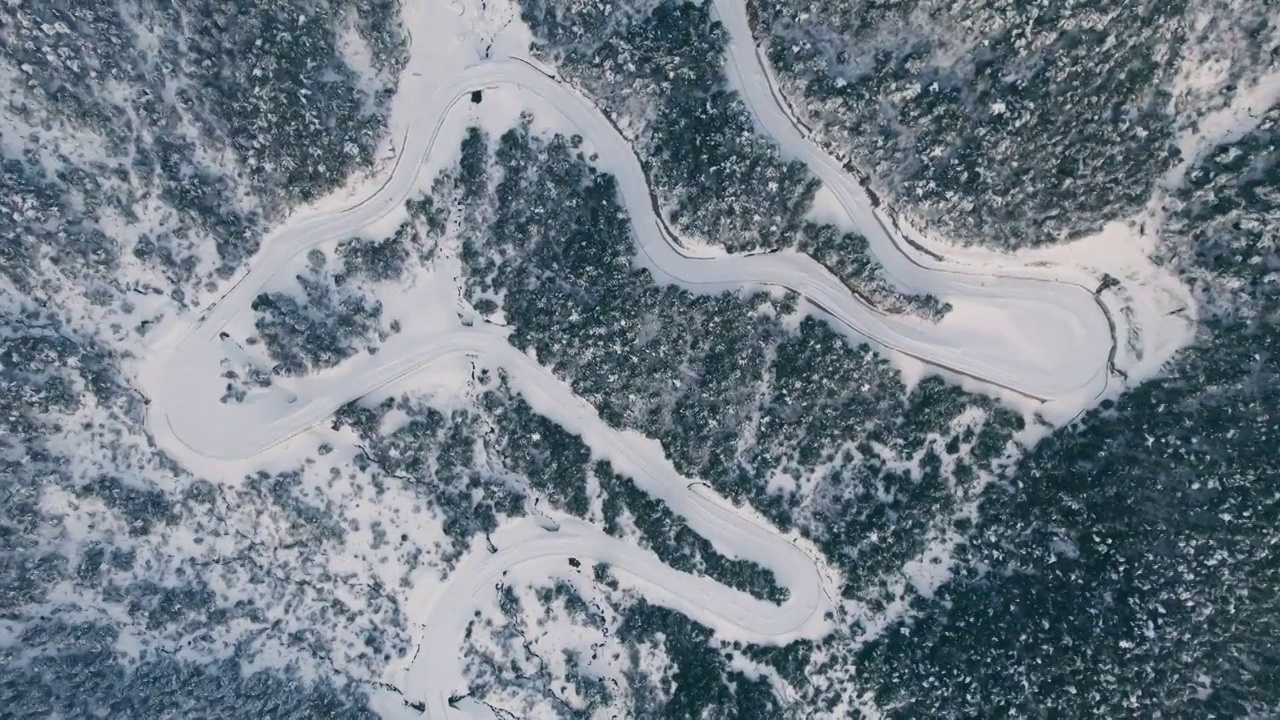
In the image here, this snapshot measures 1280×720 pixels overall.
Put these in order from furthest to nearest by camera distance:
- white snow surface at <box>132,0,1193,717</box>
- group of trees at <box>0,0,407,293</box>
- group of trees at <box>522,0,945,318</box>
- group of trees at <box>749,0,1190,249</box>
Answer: white snow surface at <box>132,0,1193,717</box>, group of trees at <box>522,0,945,318</box>, group of trees at <box>0,0,407,293</box>, group of trees at <box>749,0,1190,249</box>

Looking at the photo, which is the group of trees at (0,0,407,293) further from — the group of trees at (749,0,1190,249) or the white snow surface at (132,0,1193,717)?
the group of trees at (749,0,1190,249)

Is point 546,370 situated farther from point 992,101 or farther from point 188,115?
point 992,101

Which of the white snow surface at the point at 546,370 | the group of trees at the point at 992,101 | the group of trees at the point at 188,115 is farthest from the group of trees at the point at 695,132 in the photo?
the group of trees at the point at 188,115

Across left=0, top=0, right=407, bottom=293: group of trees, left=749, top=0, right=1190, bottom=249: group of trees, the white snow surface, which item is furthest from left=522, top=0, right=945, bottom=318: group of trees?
left=0, top=0, right=407, bottom=293: group of trees

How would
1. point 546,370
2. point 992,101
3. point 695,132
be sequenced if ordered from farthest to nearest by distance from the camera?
1. point 546,370
2. point 695,132
3. point 992,101

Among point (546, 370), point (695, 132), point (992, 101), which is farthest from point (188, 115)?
point (992, 101)

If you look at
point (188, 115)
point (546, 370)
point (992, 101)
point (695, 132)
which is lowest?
point (546, 370)

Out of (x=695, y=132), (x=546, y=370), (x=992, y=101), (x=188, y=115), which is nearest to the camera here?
(x=992, y=101)

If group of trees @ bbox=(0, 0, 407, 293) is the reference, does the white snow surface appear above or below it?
below

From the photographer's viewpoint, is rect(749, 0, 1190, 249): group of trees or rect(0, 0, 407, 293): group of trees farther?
rect(0, 0, 407, 293): group of trees
